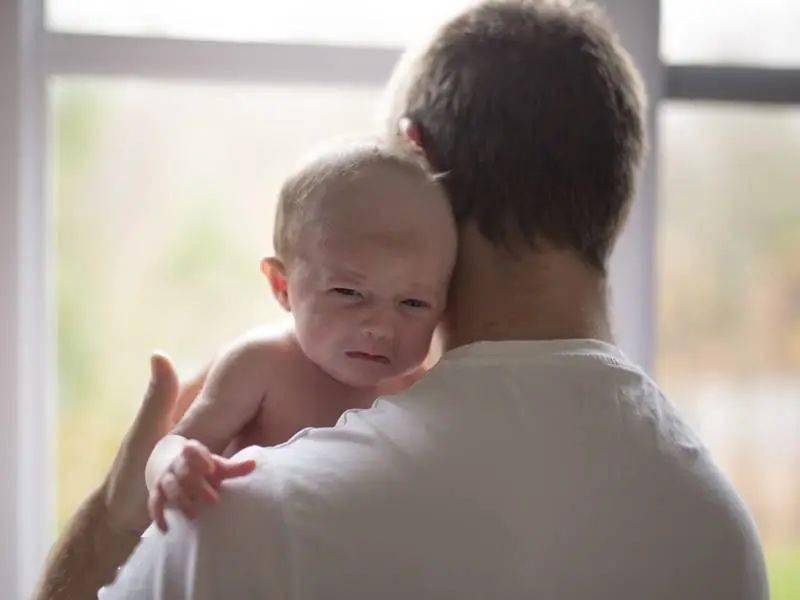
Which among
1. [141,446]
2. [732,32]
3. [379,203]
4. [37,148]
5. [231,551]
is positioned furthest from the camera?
[732,32]

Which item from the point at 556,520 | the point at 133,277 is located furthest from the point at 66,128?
the point at 556,520

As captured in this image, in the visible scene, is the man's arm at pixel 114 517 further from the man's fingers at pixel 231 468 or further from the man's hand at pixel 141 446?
the man's fingers at pixel 231 468

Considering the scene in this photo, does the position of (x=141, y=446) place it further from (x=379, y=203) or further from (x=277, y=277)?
(x=379, y=203)

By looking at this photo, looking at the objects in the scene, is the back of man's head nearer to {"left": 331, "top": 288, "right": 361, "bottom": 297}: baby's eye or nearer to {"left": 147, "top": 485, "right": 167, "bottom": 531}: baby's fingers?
{"left": 331, "top": 288, "right": 361, "bottom": 297}: baby's eye

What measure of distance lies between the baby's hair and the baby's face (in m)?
0.01

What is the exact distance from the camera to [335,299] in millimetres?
1143

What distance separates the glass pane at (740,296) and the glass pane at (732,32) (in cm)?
10

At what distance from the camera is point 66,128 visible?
74.5 inches

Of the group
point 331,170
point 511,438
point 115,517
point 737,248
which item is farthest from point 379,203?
point 737,248

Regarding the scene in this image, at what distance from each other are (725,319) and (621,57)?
1.13m

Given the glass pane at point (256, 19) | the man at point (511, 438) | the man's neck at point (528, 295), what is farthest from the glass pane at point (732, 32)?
the man's neck at point (528, 295)

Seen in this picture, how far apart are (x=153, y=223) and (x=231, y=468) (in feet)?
3.58

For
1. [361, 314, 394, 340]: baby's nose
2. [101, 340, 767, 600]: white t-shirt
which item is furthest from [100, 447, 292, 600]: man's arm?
[361, 314, 394, 340]: baby's nose

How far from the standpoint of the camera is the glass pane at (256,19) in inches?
73.7
